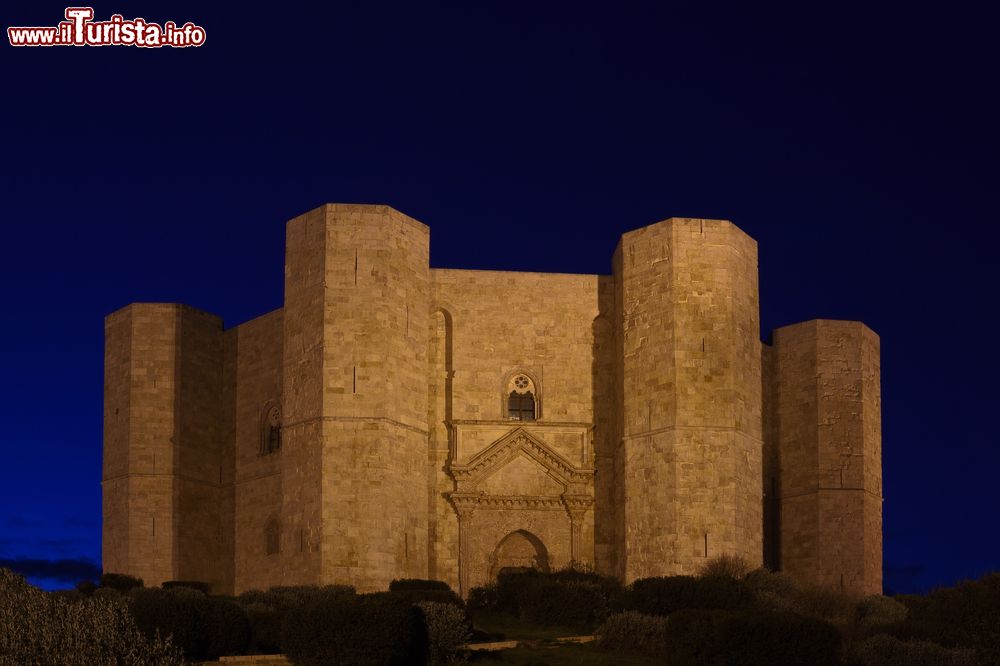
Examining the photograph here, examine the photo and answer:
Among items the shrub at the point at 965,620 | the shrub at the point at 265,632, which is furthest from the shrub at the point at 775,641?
the shrub at the point at 265,632

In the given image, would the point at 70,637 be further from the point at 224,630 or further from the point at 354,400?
the point at 354,400

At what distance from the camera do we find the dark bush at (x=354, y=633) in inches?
865

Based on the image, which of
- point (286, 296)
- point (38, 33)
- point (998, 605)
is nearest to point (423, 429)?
point (286, 296)

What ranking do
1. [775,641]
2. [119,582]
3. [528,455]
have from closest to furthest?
1. [775,641]
2. [119,582]
3. [528,455]

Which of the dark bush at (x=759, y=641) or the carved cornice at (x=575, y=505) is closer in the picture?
the dark bush at (x=759, y=641)

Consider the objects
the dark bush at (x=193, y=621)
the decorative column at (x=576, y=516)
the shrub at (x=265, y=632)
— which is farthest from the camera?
the decorative column at (x=576, y=516)

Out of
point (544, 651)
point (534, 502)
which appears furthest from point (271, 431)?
point (544, 651)

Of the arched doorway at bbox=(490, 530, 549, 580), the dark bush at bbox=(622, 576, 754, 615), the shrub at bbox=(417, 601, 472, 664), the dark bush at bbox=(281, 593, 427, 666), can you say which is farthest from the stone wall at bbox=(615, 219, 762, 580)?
the dark bush at bbox=(281, 593, 427, 666)

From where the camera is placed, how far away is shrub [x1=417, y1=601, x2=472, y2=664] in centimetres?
2378

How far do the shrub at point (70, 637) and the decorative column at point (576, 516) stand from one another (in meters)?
20.8

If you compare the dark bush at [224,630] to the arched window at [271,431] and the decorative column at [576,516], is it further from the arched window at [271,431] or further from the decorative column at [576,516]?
the arched window at [271,431]

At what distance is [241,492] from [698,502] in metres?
13.0

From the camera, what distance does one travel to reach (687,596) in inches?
1172

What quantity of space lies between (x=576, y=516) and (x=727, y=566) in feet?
16.8
